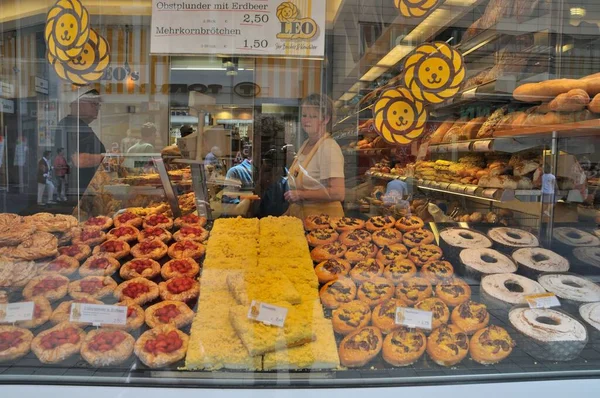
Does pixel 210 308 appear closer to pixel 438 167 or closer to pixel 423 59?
pixel 423 59

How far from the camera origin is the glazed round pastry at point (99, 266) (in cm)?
205

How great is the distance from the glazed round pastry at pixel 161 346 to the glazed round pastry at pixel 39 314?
1.30 ft

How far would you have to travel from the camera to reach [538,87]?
3.02 meters

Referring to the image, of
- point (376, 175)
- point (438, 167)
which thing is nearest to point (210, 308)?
point (438, 167)

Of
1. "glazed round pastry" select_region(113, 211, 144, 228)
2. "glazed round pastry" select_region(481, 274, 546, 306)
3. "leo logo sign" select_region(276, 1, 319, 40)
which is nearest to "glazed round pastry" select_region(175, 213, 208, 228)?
"glazed round pastry" select_region(113, 211, 144, 228)

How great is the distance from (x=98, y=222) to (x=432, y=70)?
7.24ft

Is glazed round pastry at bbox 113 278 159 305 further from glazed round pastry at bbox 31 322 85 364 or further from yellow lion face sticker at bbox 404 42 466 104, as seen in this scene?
yellow lion face sticker at bbox 404 42 466 104

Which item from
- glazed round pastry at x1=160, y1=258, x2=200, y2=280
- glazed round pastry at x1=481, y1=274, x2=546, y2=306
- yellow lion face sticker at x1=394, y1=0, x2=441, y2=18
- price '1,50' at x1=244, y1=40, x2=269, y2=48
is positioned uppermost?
yellow lion face sticker at x1=394, y1=0, x2=441, y2=18

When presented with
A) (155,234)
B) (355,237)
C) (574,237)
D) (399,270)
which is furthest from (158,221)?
(574,237)

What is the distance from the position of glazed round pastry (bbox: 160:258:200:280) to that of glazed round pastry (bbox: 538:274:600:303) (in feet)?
4.97

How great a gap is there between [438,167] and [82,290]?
11.7ft

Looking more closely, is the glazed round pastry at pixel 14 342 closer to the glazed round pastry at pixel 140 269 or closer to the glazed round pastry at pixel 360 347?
the glazed round pastry at pixel 140 269

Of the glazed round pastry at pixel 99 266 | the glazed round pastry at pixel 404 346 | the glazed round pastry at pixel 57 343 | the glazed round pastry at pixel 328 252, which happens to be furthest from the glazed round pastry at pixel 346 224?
the glazed round pastry at pixel 57 343

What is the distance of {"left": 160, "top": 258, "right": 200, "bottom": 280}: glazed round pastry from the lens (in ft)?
6.78
